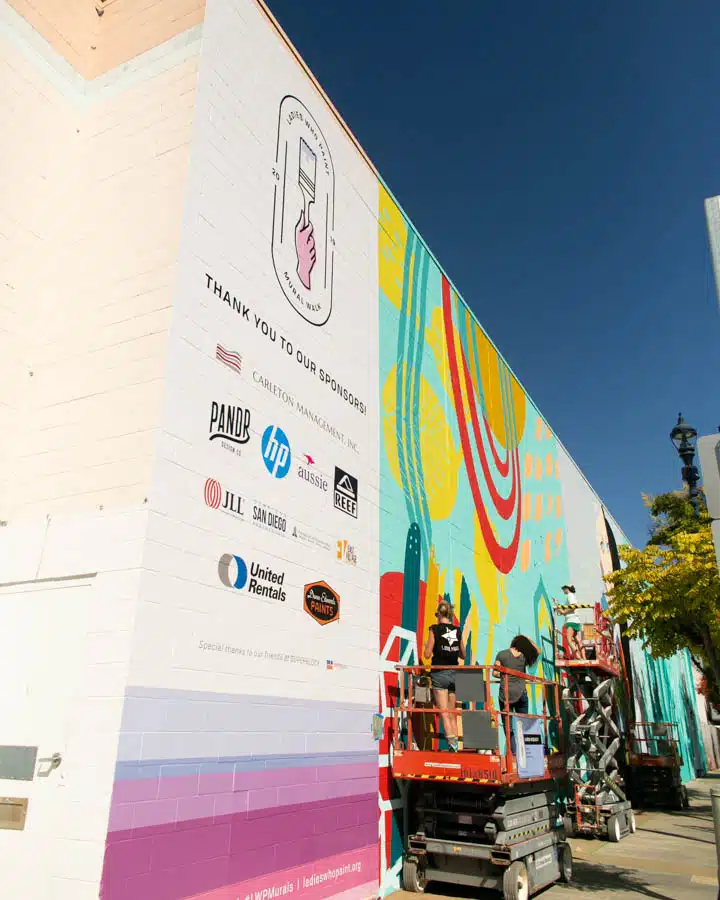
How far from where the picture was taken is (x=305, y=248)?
8586 millimetres

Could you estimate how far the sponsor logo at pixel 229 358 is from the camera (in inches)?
265

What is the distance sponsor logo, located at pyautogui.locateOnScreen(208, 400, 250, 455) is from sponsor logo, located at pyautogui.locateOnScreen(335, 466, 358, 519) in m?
1.81

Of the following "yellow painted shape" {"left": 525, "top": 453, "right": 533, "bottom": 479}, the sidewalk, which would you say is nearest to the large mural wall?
the sidewalk

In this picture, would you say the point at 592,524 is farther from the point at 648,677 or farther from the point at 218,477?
the point at 218,477

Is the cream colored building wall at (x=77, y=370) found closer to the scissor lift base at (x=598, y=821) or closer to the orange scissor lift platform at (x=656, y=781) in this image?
→ the scissor lift base at (x=598, y=821)

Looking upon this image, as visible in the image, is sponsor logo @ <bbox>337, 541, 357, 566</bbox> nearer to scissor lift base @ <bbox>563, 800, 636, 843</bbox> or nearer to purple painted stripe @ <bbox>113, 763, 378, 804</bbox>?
purple painted stripe @ <bbox>113, 763, 378, 804</bbox>

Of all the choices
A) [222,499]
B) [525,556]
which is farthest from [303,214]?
[525,556]

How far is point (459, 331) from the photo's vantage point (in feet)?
45.0

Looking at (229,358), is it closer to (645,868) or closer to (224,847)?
(224,847)

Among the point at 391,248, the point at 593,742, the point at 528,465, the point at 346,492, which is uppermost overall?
the point at 391,248

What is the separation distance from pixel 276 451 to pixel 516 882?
5.06 metres

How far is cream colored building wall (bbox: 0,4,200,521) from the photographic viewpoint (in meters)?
6.13

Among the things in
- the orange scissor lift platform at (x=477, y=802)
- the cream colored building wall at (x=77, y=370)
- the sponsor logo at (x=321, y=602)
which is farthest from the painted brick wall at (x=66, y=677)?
the orange scissor lift platform at (x=477, y=802)

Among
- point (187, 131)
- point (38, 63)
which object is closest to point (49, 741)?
point (187, 131)
